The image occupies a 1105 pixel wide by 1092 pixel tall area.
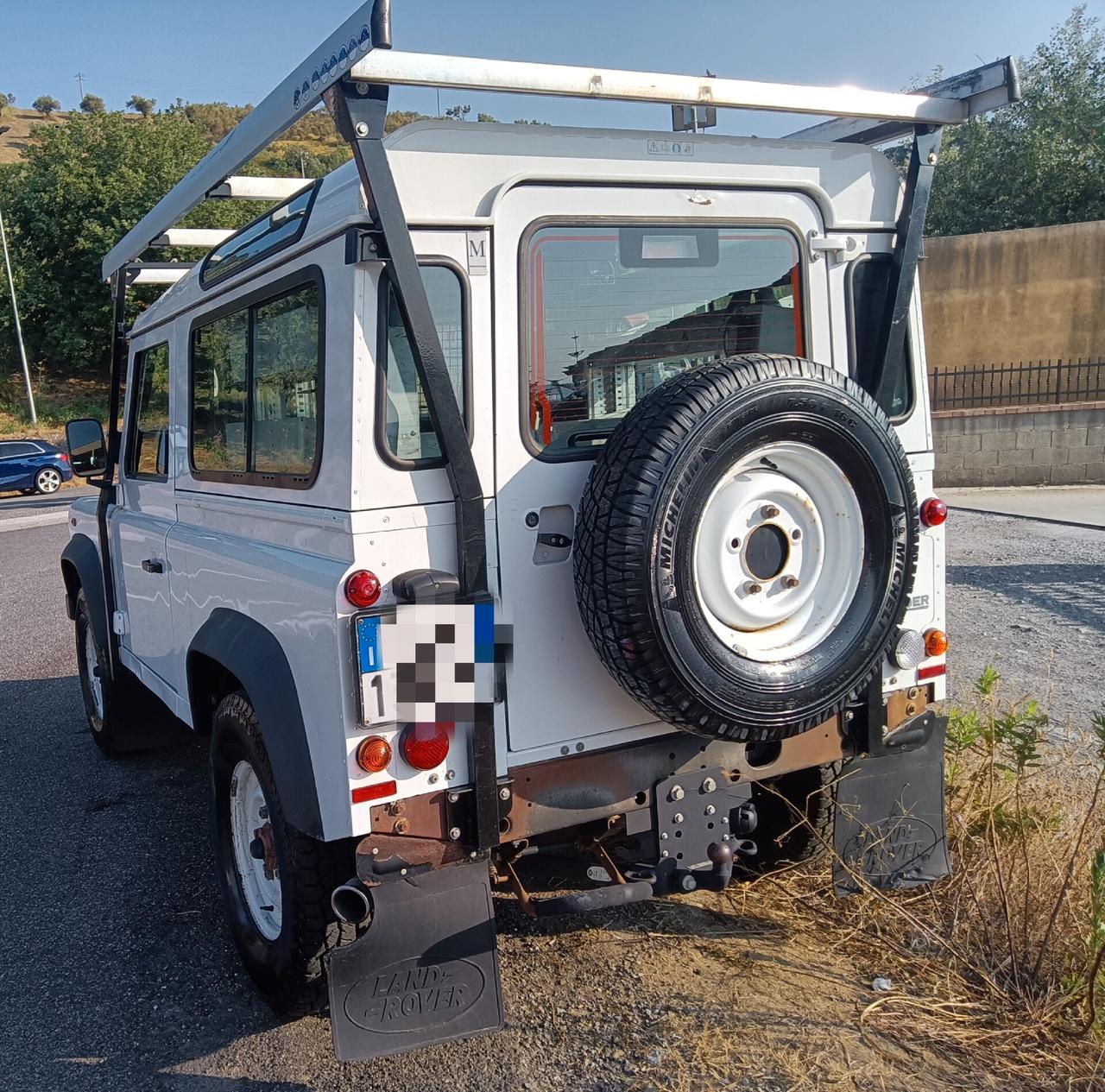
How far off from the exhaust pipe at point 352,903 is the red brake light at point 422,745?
352mm

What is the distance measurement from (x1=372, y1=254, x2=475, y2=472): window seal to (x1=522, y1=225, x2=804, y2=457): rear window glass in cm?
18

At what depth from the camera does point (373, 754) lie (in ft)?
8.17

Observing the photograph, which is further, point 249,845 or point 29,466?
point 29,466

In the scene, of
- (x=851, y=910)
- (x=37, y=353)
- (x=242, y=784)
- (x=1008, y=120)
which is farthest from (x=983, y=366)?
(x=37, y=353)

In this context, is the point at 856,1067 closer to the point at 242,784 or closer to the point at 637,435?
the point at 637,435

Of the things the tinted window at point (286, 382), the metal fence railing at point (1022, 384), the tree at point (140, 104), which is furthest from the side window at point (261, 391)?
the tree at point (140, 104)

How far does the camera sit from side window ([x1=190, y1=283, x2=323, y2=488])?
9.21 ft

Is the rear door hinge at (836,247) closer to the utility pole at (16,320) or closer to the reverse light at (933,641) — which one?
the reverse light at (933,641)

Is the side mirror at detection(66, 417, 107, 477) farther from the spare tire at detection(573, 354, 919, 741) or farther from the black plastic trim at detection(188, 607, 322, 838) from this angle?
the spare tire at detection(573, 354, 919, 741)

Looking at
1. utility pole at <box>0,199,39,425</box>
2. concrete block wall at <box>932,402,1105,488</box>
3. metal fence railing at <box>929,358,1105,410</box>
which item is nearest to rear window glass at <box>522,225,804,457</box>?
concrete block wall at <box>932,402,1105,488</box>

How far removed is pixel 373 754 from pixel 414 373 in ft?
3.23

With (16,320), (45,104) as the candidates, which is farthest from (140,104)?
(16,320)

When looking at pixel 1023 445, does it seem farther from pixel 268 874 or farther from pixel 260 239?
pixel 268 874

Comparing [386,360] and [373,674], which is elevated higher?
[386,360]
